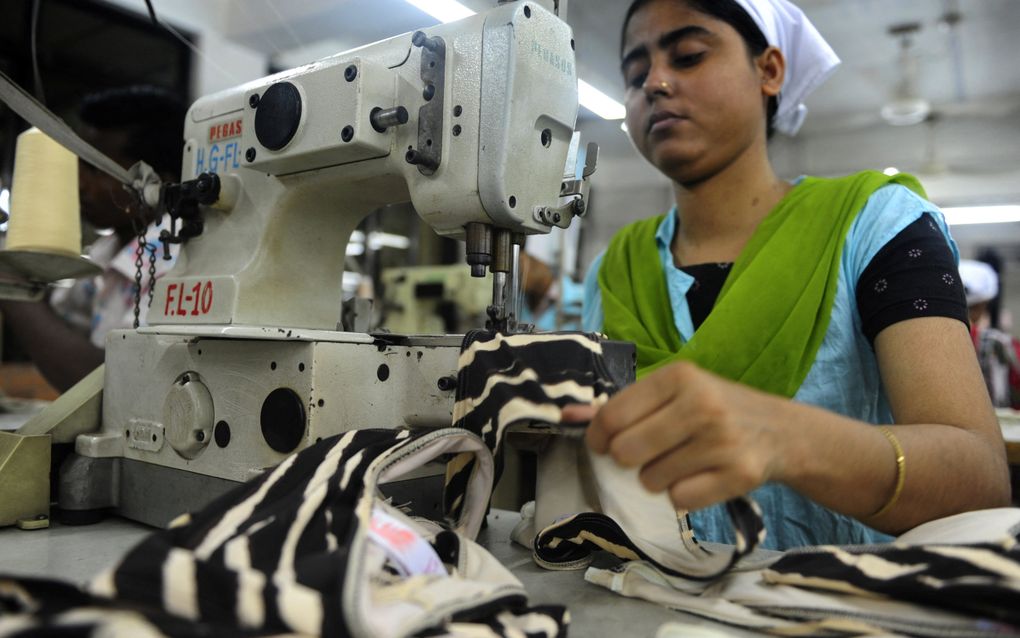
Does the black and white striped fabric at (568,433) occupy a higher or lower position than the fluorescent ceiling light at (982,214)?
lower

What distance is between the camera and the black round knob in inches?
39.8

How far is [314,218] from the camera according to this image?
1146 mm

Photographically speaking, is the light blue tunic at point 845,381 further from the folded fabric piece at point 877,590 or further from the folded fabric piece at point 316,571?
the folded fabric piece at point 316,571

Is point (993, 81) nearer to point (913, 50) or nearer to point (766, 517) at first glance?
point (913, 50)

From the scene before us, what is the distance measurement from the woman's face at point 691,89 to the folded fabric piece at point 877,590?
860 mm

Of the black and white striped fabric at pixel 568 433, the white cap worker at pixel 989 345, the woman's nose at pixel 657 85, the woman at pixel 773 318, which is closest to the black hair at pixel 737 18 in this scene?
the woman at pixel 773 318

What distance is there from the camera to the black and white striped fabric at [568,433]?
0.72 meters

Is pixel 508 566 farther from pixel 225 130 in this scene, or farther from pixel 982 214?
pixel 982 214

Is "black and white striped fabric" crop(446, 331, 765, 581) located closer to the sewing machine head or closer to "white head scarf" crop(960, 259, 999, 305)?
the sewing machine head

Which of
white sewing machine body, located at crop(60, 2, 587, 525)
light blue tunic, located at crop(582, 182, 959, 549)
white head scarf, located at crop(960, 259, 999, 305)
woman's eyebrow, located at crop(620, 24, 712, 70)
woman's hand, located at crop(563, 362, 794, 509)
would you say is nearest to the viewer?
woman's hand, located at crop(563, 362, 794, 509)

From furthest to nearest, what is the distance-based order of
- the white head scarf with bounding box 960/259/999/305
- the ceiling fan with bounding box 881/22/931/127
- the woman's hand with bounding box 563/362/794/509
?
the ceiling fan with bounding box 881/22/931/127
the white head scarf with bounding box 960/259/999/305
the woman's hand with bounding box 563/362/794/509

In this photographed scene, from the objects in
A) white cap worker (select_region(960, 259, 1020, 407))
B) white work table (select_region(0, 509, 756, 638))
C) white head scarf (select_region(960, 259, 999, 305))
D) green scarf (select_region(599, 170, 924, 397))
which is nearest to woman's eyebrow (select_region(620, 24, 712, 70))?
green scarf (select_region(599, 170, 924, 397))

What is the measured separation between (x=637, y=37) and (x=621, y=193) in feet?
26.4

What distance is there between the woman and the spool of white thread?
109 cm
